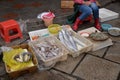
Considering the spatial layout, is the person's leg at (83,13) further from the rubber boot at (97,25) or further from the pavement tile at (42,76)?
the pavement tile at (42,76)

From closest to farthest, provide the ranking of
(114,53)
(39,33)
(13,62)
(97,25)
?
1. (13,62)
2. (114,53)
3. (39,33)
4. (97,25)

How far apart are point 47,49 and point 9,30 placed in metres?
0.92

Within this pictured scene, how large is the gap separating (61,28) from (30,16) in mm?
1206

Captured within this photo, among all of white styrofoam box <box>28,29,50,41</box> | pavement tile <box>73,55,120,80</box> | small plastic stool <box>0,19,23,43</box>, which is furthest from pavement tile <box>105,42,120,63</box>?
small plastic stool <box>0,19,23,43</box>

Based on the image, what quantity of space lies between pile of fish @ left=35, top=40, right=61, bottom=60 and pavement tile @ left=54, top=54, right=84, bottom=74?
0.19 m

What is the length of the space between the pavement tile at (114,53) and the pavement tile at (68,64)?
51 cm

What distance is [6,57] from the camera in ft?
8.77

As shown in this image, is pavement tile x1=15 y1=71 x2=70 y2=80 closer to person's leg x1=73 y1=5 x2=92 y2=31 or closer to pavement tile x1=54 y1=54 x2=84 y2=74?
pavement tile x1=54 y1=54 x2=84 y2=74

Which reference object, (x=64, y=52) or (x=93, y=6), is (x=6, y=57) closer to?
(x=64, y=52)

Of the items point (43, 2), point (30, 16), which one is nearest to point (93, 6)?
point (30, 16)

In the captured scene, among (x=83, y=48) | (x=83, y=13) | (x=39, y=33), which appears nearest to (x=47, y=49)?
(x=83, y=48)

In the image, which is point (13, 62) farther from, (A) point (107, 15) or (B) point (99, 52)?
(A) point (107, 15)

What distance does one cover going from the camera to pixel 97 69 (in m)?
2.74

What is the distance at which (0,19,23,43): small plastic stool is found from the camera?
10.7ft
